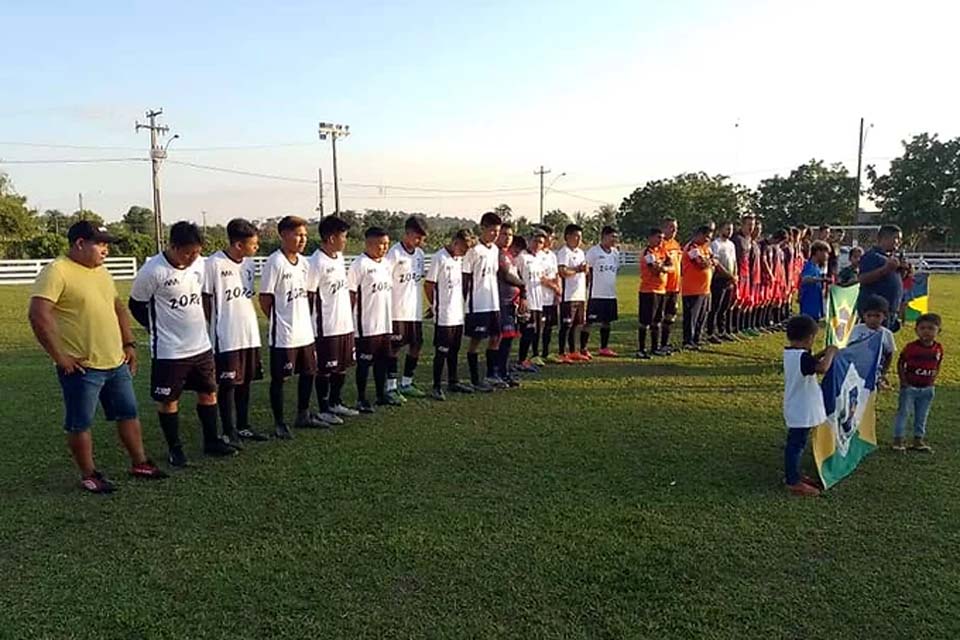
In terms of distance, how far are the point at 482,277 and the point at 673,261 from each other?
3.43 m

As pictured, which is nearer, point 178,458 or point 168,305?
point 168,305

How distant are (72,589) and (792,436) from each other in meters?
4.26

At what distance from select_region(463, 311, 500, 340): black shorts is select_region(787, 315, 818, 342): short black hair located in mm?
3691

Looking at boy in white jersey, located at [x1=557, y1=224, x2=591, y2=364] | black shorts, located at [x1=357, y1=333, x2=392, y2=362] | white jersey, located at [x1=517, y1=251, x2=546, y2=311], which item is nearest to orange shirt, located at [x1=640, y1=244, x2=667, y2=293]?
boy in white jersey, located at [x1=557, y1=224, x2=591, y2=364]

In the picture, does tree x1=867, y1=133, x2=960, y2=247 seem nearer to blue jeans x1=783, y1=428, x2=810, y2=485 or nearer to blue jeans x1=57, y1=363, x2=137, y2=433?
blue jeans x1=783, y1=428, x2=810, y2=485

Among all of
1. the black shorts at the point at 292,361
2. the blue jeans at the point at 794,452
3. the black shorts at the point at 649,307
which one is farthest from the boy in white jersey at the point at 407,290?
the blue jeans at the point at 794,452

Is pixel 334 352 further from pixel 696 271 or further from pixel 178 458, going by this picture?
pixel 696 271

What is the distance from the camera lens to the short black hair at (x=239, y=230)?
18.1 feet

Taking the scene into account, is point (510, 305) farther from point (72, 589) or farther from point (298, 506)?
point (72, 589)

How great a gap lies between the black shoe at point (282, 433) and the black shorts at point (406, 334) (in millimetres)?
1546

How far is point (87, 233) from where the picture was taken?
4551 millimetres

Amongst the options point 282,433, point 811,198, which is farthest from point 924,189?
point 282,433

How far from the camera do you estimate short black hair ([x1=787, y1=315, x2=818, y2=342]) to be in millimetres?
4609

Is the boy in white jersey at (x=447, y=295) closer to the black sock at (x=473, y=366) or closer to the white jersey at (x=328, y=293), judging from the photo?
the black sock at (x=473, y=366)
